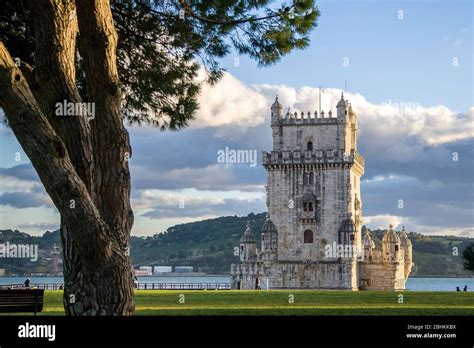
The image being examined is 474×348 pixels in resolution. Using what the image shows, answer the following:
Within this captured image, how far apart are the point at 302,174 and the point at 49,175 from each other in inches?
2684

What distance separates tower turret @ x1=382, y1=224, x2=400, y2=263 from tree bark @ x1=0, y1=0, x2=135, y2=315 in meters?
71.0

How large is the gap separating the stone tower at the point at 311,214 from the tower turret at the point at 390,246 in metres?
0.85

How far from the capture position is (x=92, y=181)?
15883 millimetres

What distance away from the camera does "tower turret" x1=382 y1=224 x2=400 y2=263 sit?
85250 millimetres

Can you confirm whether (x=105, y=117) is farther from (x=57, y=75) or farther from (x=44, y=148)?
(x=44, y=148)

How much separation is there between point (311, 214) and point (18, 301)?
2359 inches

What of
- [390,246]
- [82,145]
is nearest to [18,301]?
[82,145]

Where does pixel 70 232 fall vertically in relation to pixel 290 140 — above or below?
below

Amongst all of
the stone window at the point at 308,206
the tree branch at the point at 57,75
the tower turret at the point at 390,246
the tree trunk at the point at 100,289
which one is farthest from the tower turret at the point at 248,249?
the tree branch at the point at 57,75

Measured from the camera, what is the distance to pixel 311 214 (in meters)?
81.1

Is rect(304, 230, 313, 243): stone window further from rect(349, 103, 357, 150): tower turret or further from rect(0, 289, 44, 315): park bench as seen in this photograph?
rect(0, 289, 44, 315): park bench

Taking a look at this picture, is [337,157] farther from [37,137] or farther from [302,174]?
[37,137]

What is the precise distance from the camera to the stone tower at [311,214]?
3159 inches
